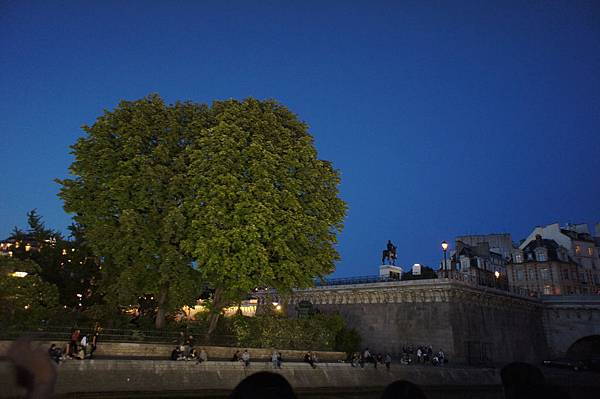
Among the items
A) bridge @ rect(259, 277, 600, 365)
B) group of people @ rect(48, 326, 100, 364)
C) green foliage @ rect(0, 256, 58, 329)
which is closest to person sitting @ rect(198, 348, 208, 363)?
group of people @ rect(48, 326, 100, 364)

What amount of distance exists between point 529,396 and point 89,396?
64.9 ft

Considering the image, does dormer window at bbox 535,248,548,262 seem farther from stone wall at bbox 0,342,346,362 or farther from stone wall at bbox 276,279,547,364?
stone wall at bbox 0,342,346,362

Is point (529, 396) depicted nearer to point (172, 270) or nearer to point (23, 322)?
point (172, 270)

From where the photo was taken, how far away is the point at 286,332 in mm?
31578

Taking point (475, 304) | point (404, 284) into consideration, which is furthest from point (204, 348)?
point (475, 304)

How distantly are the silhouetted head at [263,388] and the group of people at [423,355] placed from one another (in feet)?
111

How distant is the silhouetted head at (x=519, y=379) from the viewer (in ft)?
11.9

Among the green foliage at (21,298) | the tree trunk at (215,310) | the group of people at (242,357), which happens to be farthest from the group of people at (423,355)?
the green foliage at (21,298)

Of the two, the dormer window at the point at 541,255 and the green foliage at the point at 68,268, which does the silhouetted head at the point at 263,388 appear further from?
the dormer window at the point at 541,255

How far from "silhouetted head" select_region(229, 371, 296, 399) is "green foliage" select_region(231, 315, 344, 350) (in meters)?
28.2

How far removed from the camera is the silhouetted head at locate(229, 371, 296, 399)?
257cm

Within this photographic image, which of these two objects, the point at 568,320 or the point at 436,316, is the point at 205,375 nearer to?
the point at 436,316

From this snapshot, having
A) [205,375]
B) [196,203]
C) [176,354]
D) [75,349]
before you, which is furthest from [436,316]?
[75,349]

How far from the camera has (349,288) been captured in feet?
148
